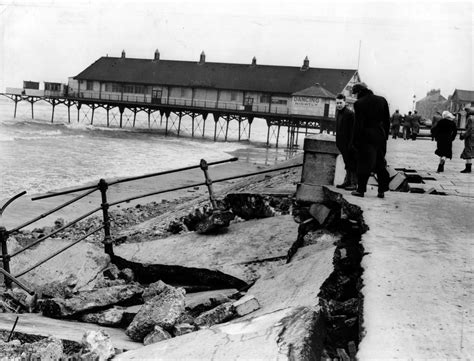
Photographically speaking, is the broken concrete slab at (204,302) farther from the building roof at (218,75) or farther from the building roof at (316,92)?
the building roof at (218,75)

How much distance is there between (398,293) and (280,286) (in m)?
1.16

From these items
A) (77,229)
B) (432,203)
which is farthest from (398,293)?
(77,229)

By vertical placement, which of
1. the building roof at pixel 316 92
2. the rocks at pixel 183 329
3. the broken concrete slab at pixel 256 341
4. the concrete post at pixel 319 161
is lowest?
the rocks at pixel 183 329

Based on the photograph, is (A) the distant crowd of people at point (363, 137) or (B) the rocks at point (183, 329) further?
Answer: (A) the distant crowd of people at point (363, 137)

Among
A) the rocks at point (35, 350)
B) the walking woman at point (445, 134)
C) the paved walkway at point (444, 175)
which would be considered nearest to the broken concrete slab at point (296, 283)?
the rocks at point (35, 350)

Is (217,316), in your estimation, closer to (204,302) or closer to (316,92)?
(204,302)

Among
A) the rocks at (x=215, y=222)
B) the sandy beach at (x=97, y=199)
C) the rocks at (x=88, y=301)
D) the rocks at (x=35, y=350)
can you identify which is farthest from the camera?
the sandy beach at (x=97, y=199)

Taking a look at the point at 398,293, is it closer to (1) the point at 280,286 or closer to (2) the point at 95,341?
(1) the point at 280,286

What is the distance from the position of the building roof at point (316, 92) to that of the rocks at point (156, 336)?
44891 mm

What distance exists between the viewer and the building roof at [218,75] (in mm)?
52469

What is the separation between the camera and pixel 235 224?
6.50 metres

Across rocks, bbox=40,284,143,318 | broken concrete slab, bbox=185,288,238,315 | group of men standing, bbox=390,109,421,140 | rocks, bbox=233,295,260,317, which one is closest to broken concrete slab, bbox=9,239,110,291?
rocks, bbox=40,284,143,318

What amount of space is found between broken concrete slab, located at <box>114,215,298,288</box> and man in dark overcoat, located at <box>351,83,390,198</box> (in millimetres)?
864

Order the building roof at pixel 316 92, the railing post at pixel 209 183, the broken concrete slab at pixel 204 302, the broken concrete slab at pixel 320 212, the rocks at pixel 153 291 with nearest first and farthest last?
the broken concrete slab at pixel 204 302 < the rocks at pixel 153 291 < the broken concrete slab at pixel 320 212 < the railing post at pixel 209 183 < the building roof at pixel 316 92
